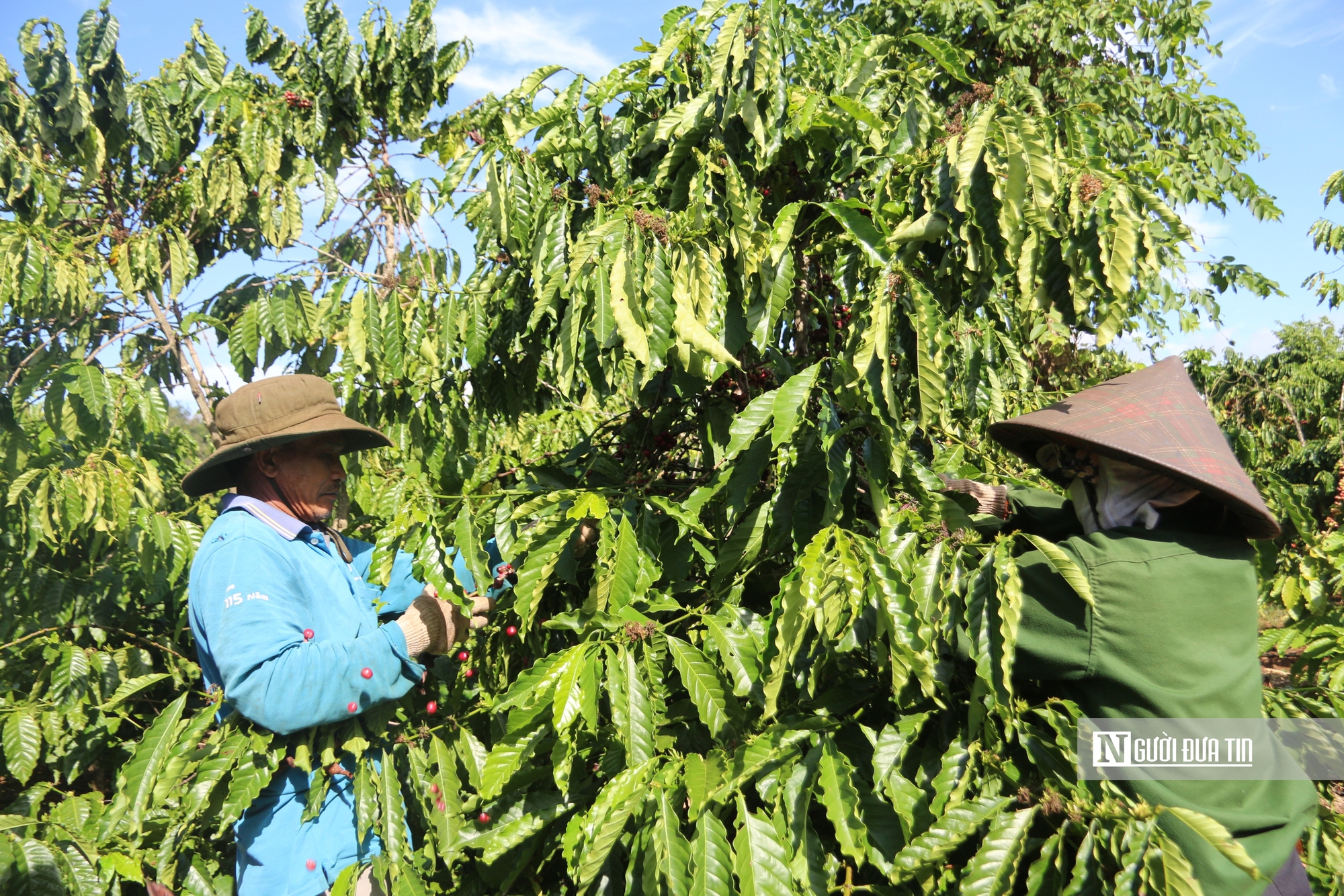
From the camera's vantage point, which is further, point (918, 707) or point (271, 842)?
point (271, 842)

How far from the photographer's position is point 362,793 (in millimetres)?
1758

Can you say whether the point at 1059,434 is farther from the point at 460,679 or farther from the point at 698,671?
the point at 460,679

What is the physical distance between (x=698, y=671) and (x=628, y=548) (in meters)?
0.25

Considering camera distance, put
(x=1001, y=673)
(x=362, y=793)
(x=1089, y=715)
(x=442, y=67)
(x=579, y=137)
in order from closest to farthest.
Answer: (x=1001, y=673), (x=1089, y=715), (x=362, y=793), (x=579, y=137), (x=442, y=67)

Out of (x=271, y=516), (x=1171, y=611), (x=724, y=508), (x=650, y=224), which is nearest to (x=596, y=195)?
(x=650, y=224)

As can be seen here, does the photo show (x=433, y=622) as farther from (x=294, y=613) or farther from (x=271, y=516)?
(x=271, y=516)

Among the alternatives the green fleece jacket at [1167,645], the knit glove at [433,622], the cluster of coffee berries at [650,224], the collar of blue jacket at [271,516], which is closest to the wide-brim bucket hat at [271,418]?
the collar of blue jacket at [271,516]

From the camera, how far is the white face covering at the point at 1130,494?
4.97ft

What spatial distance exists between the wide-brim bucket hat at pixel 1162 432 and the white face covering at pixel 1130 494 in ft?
0.11

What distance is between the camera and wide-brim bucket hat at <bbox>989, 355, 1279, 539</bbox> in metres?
1.44

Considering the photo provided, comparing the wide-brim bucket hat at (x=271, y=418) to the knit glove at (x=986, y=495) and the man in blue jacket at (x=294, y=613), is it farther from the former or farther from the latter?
the knit glove at (x=986, y=495)

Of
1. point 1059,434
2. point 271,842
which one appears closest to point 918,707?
point 1059,434

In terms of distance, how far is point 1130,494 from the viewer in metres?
1.55

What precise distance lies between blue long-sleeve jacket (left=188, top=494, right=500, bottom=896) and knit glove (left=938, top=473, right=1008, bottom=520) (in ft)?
3.67
